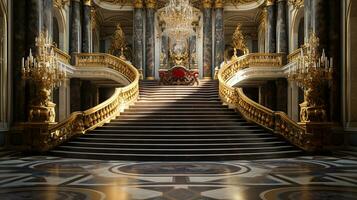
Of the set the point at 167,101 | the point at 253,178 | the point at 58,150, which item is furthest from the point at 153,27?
the point at 253,178

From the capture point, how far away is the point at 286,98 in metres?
22.4

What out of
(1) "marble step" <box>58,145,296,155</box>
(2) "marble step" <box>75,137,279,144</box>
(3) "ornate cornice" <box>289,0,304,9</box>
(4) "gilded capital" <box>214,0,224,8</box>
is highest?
(4) "gilded capital" <box>214,0,224,8</box>

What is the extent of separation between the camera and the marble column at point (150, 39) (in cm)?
2527

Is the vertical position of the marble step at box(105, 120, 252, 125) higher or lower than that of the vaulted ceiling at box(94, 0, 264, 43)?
lower

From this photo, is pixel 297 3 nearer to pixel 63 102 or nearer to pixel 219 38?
pixel 219 38

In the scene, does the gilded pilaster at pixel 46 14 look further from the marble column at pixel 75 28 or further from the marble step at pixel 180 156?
the marble step at pixel 180 156

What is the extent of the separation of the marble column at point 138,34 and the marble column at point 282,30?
787 cm

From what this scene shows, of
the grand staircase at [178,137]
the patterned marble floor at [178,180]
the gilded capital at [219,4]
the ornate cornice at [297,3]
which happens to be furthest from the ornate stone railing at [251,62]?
the patterned marble floor at [178,180]

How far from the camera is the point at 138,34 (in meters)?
25.2

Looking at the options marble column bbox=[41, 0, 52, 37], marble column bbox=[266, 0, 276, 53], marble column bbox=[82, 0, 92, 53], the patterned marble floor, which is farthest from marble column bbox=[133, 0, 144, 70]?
the patterned marble floor

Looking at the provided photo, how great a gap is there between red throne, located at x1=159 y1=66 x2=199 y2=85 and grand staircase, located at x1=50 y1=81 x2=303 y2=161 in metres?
3.72

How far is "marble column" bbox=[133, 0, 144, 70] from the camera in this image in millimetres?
25047

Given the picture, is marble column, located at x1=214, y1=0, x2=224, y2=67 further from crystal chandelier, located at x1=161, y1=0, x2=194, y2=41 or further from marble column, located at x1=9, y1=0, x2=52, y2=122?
marble column, located at x1=9, y1=0, x2=52, y2=122

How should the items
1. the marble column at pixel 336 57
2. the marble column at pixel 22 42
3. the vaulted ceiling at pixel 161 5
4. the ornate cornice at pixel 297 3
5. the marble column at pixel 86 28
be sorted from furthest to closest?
the vaulted ceiling at pixel 161 5
the marble column at pixel 86 28
the ornate cornice at pixel 297 3
the marble column at pixel 22 42
the marble column at pixel 336 57
